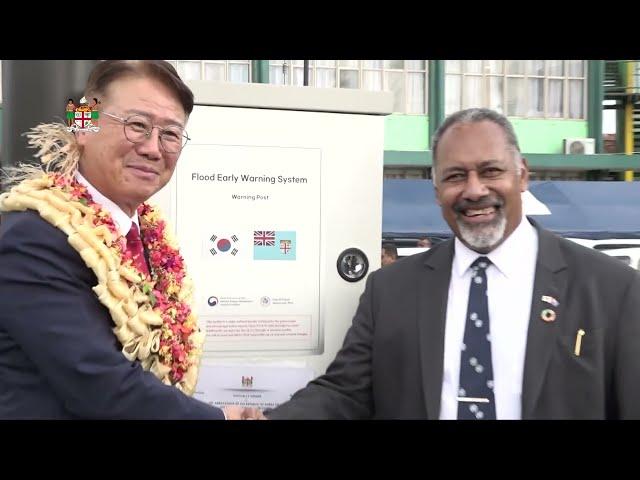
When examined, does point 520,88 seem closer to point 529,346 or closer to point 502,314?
point 502,314

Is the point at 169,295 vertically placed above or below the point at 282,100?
below

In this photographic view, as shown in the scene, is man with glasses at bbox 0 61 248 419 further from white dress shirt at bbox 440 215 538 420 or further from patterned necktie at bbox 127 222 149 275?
white dress shirt at bbox 440 215 538 420

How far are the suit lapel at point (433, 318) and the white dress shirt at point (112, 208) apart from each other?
1086mm

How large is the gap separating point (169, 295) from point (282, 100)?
955 mm

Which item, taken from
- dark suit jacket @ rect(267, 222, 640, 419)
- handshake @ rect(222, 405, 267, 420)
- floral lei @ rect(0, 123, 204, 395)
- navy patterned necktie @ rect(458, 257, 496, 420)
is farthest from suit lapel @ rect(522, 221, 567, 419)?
floral lei @ rect(0, 123, 204, 395)

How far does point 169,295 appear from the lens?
2.23m

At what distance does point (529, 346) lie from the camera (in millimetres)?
2230

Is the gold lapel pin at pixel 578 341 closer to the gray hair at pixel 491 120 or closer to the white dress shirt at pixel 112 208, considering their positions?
the gray hair at pixel 491 120

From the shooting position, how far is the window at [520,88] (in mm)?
13422

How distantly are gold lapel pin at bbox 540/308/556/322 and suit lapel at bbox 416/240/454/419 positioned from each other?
34cm

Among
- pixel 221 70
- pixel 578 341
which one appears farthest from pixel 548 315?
pixel 221 70

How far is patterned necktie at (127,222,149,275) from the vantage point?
216cm

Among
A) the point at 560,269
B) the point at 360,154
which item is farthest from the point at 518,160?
the point at 360,154

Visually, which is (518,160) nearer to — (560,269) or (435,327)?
(560,269)
